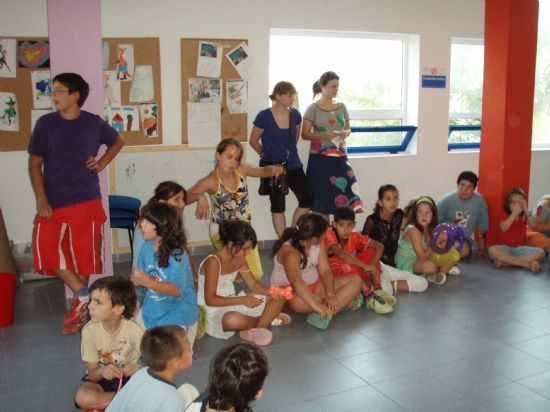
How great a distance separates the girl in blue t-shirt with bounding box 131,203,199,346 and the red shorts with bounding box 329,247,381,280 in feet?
4.56

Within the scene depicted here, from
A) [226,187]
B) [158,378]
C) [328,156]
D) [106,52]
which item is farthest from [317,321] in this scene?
[106,52]

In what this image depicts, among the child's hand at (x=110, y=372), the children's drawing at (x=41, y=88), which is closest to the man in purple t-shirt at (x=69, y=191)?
the child's hand at (x=110, y=372)

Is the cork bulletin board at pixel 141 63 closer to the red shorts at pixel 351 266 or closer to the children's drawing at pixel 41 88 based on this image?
the children's drawing at pixel 41 88

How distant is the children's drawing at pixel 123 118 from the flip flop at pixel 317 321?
2.62m

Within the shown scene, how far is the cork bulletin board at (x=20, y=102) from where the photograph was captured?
201 inches

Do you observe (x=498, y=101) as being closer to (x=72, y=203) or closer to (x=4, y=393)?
(x=72, y=203)

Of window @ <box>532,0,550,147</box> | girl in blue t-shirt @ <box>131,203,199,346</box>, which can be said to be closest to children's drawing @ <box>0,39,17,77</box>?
girl in blue t-shirt @ <box>131,203,199,346</box>

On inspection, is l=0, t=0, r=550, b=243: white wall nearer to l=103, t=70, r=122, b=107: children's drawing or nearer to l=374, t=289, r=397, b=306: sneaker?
l=103, t=70, r=122, b=107: children's drawing

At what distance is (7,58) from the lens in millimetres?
5074

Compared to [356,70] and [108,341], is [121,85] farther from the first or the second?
[108,341]

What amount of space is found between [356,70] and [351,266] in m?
2.95

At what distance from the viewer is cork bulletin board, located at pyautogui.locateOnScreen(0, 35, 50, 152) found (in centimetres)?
512

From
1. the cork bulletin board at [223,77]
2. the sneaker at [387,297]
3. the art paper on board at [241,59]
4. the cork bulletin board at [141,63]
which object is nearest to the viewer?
the sneaker at [387,297]

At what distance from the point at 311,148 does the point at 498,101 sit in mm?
1850
